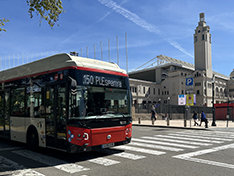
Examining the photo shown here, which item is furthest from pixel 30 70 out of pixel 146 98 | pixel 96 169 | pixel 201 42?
pixel 201 42

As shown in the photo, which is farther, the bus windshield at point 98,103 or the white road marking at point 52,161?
the bus windshield at point 98,103

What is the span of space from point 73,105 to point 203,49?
9147cm

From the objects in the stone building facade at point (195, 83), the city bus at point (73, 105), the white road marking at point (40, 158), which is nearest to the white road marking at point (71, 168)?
the white road marking at point (40, 158)

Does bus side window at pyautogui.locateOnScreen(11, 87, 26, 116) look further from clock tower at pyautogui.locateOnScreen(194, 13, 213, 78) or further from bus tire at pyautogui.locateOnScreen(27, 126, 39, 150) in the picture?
clock tower at pyautogui.locateOnScreen(194, 13, 213, 78)

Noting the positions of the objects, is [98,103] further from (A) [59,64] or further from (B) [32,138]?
(B) [32,138]

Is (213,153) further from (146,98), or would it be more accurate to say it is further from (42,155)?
(146,98)

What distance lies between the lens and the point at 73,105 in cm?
724

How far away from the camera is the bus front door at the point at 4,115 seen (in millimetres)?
10677

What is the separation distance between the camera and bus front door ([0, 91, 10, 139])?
10677mm

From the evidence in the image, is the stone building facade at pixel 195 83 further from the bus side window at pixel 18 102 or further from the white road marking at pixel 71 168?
the white road marking at pixel 71 168

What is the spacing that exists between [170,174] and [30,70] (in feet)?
22.5

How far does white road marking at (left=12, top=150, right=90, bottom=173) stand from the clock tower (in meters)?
86.8

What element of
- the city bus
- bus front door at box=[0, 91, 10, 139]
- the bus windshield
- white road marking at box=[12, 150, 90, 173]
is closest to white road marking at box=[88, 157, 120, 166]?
the city bus

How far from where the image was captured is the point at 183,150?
9.35 meters
